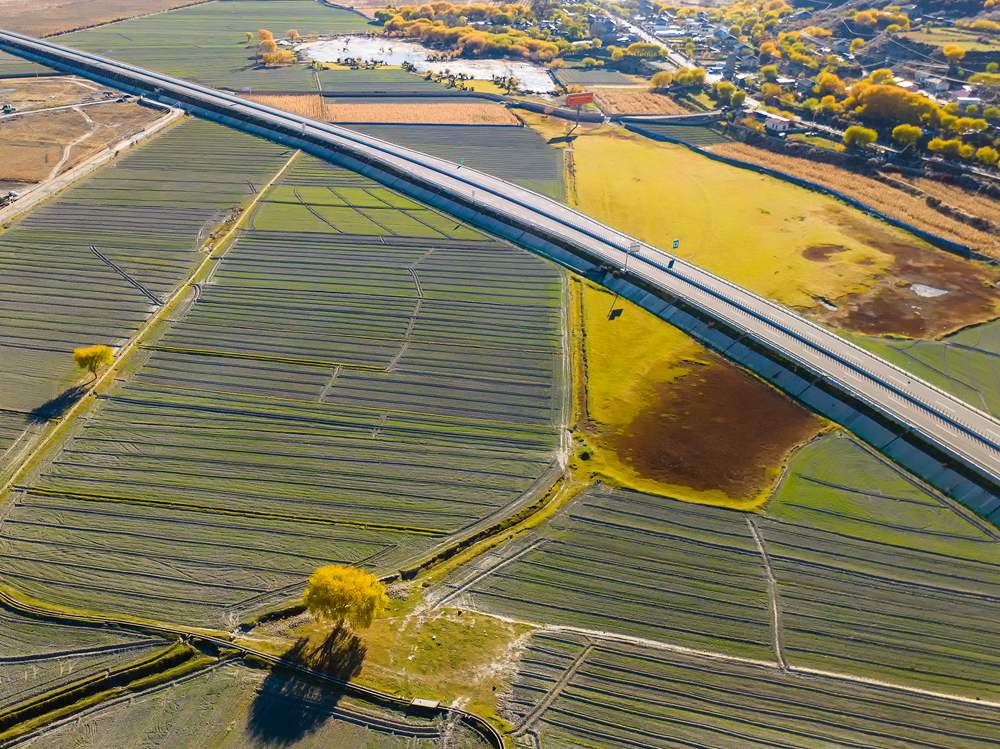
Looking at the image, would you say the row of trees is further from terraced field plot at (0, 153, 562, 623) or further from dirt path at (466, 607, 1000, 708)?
dirt path at (466, 607, 1000, 708)

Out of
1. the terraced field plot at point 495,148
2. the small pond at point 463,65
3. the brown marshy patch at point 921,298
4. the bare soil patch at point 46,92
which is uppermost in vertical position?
the small pond at point 463,65

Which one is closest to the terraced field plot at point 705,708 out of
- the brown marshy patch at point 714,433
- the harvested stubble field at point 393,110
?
the brown marshy patch at point 714,433

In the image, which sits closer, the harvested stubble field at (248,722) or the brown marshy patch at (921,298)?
the harvested stubble field at (248,722)

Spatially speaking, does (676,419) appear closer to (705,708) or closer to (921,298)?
(705,708)

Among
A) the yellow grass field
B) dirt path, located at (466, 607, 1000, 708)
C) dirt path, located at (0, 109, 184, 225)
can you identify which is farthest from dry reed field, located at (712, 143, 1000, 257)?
dirt path, located at (0, 109, 184, 225)

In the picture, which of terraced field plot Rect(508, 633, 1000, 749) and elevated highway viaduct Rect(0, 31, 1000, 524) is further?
elevated highway viaduct Rect(0, 31, 1000, 524)

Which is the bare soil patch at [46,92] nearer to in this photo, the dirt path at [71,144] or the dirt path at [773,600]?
the dirt path at [71,144]

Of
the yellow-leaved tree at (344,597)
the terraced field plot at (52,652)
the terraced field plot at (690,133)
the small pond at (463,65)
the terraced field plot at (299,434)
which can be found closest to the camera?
the terraced field plot at (52,652)
